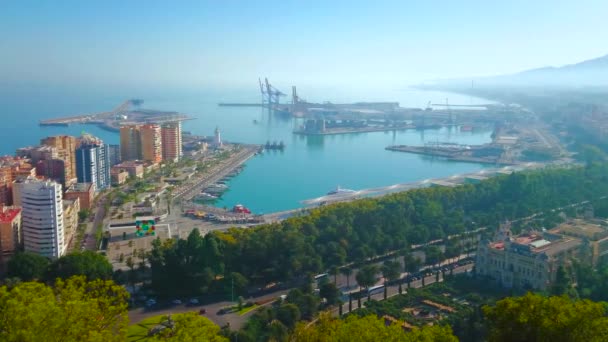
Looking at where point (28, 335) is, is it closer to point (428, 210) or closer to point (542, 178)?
point (428, 210)

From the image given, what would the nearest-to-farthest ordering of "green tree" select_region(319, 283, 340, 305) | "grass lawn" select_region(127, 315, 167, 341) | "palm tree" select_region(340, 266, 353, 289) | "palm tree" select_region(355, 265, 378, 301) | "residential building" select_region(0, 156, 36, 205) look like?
"grass lawn" select_region(127, 315, 167, 341) → "green tree" select_region(319, 283, 340, 305) → "palm tree" select_region(355, 265, 378, 301) → "palm tree" select_region(340, 266, 353, 289) → "residential building" select_region(0, 156, 36, 205)

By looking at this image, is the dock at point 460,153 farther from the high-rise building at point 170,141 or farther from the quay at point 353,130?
the high-rise building at point 170,141

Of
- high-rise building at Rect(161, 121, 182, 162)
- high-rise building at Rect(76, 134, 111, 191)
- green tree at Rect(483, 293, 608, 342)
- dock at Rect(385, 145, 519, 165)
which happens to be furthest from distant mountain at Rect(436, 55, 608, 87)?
green tree at Rect(483, 293, 608, 342)

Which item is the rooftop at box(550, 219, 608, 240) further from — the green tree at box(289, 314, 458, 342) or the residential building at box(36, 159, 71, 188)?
the residential building at box(36, 159, 71, 188)

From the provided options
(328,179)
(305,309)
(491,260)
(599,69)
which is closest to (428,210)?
(491,260)

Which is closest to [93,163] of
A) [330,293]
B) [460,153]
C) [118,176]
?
[118,176]

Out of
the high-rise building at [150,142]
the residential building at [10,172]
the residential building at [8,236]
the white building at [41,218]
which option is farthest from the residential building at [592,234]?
the high-rise building at [150,142]

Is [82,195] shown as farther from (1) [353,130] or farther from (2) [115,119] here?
(2) [115,119]
